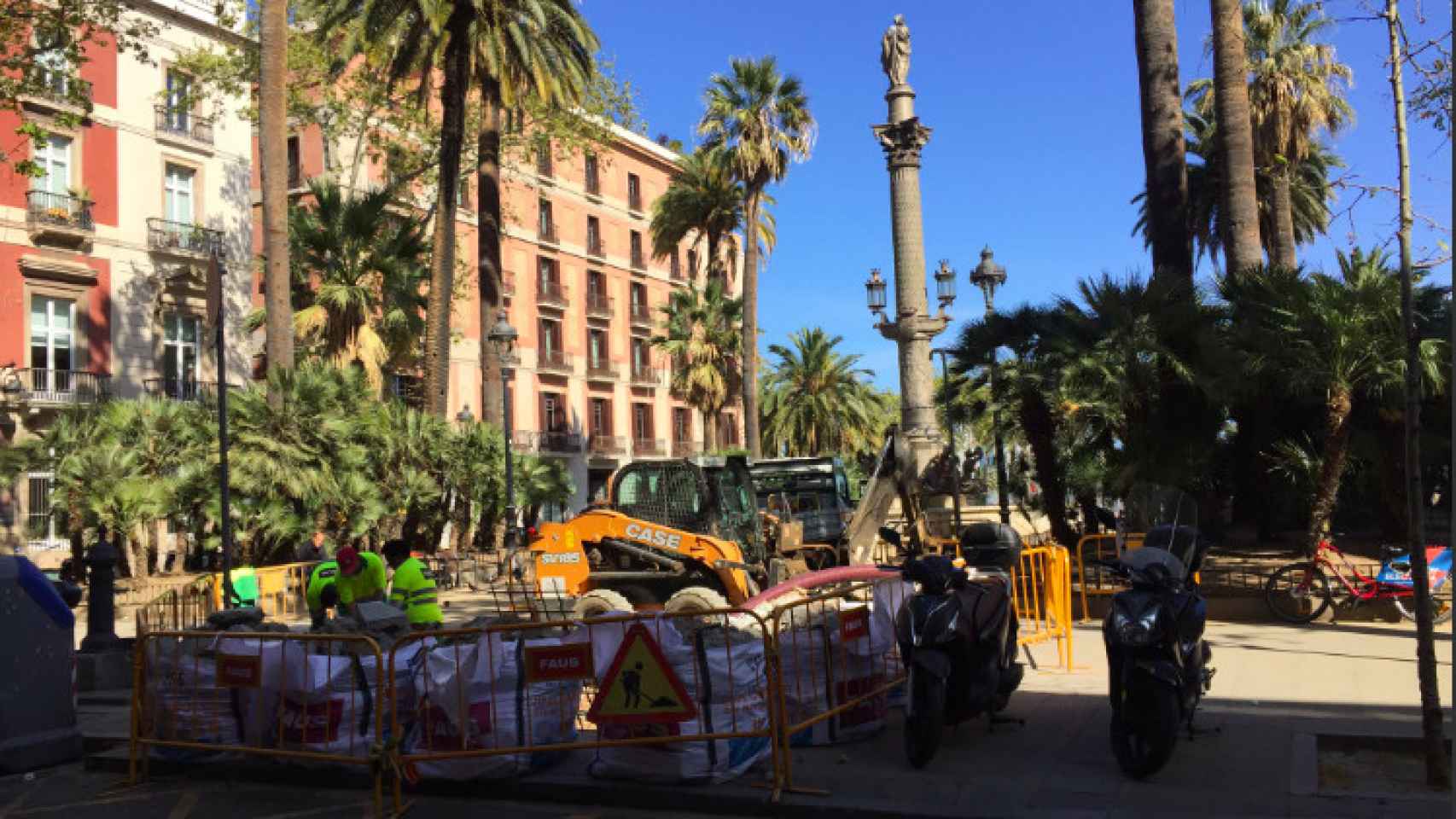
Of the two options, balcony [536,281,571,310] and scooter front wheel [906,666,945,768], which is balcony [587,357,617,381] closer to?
balcony [536,281,571,310]

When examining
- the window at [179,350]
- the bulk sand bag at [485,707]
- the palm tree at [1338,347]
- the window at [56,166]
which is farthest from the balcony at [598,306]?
the bulk sand bag at [485,707]

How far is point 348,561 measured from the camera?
8.76 m

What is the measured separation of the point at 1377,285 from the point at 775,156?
28530 mm

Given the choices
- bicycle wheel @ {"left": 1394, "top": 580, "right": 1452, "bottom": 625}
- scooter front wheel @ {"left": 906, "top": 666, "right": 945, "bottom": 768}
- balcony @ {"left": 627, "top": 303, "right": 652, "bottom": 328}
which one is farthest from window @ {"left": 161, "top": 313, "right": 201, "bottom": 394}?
bicycle wheel @ {"left": 1394, "top": 580, "right": 1452, "bottom": 625}

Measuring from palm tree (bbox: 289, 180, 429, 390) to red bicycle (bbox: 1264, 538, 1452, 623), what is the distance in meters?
19.9

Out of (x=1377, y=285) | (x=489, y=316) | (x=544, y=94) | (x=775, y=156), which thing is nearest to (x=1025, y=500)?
(x=1377, y=285)

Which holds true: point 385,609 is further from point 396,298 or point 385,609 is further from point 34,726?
point 396,298

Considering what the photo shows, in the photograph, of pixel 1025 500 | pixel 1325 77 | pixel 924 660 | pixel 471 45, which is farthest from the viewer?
pixel 1325 77

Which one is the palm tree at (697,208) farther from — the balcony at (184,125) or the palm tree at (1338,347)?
the palm tree at (1338,347)

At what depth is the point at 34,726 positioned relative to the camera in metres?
7.74

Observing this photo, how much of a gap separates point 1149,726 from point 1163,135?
39.4 feet

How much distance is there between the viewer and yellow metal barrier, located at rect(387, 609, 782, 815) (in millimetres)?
6277

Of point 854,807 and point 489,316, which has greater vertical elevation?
point 489,316

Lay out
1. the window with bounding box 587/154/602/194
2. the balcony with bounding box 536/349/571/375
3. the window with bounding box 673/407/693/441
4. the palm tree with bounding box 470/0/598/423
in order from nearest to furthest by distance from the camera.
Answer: the palm tree with bounding box 470/0/598/423 < the balcony with bounding box 536/349/571/375 < the window with bounding box 587/154/602/194 < the window with bounding box 673/407/693/441
